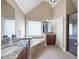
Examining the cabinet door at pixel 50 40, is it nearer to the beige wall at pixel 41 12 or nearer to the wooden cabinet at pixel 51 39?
the wooden cabinet at pixel 51 39

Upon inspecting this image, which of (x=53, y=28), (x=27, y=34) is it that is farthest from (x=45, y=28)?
(x=27, y=34)

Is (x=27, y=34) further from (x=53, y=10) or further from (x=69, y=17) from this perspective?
(x=69, y=17)

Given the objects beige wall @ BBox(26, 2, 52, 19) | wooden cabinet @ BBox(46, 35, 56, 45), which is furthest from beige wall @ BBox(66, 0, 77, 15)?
beige wall @ BBox(26, 2, 52, 19)

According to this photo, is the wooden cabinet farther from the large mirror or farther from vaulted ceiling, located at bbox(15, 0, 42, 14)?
vaulted ceiling, located at bbox(15, 0, 42, 14)

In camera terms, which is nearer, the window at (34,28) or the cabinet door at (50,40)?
the cabinet door at (50,40)

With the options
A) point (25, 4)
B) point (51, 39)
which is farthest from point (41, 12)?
point (25, 4)

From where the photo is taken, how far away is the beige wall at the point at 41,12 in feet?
28.1

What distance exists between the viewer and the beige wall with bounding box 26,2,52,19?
8555mm

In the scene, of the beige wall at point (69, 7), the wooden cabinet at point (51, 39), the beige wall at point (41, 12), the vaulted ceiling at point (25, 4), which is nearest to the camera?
→ the vaulted ceiling at point (25, 4)

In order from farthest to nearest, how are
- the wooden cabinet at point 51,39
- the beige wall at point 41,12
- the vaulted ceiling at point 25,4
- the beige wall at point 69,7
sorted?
the beige wall at point 41,12, the wooden cabinet at point 51,39, the beige wall at point 69,7, the vaulted ceiling at point 25,4

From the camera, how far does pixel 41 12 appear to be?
862 centimetres

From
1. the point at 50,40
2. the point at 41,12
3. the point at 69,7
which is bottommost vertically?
the point at 50,40

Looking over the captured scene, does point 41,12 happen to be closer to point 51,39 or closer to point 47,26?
point 47,26

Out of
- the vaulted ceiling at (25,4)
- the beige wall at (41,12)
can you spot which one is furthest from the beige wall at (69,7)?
the beige wall at (41,12)
